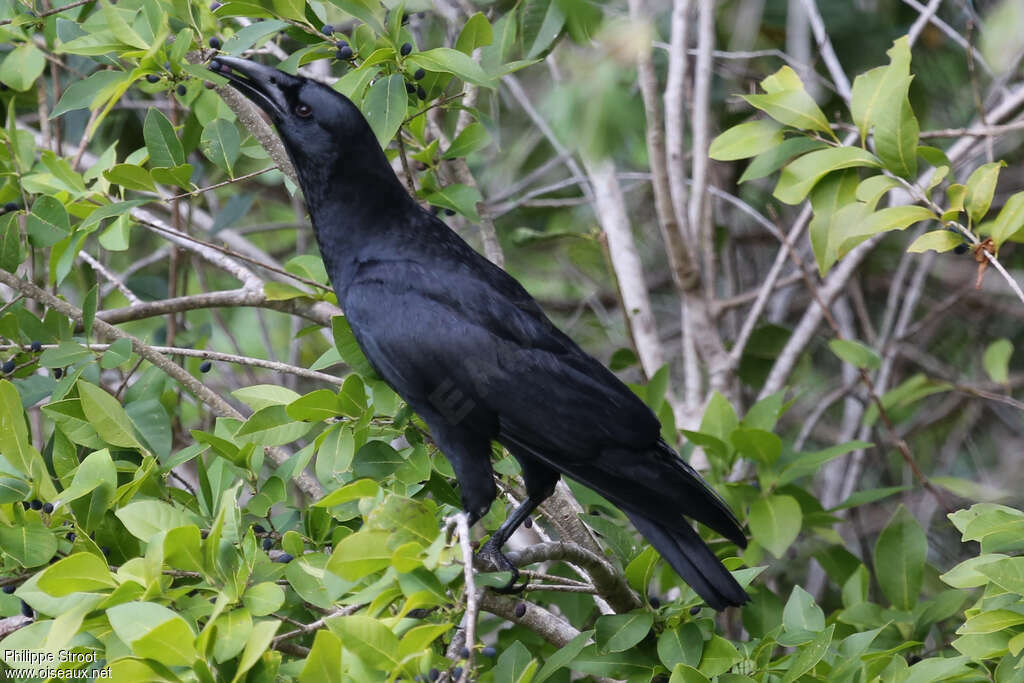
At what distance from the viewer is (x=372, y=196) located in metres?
3.04

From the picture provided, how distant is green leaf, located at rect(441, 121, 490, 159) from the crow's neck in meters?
0.20

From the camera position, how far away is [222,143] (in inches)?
119

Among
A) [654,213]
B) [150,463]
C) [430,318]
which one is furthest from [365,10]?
[654,213]

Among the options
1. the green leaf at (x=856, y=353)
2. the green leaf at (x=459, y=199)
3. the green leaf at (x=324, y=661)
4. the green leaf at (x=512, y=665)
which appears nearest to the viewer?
the green leaf at (x=324, y=661)

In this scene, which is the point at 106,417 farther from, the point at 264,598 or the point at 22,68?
the point at 22,68

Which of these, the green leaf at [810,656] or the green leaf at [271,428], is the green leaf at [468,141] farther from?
the green leaf at [810,656]

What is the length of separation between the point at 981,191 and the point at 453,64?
1264 millimetres

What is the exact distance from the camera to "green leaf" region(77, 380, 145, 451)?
2.55 metres

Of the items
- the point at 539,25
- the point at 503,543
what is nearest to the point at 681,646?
the point at 503,543

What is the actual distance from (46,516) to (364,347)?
875 mm

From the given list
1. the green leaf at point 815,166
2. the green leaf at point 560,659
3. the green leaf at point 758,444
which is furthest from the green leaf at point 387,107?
the green leaf at point 758,444

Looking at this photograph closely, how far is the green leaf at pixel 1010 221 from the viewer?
2357 millimetres

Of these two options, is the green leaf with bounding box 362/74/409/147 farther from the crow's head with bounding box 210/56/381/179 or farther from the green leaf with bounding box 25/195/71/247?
the green leaf with bounding box 25/195/71/247

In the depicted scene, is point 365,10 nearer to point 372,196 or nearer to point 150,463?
point 372,196
